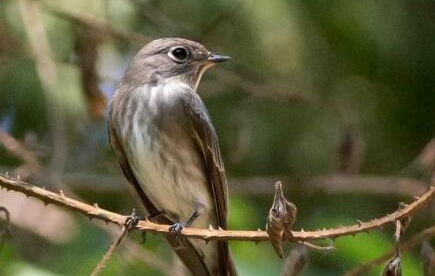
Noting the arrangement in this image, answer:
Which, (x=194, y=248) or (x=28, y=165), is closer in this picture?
(x=28, y=165)

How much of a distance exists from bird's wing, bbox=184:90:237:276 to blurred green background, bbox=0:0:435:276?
0.78ft

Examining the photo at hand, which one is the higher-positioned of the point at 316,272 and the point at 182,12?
the point at 182,12

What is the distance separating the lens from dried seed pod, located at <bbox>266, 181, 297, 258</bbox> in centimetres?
318

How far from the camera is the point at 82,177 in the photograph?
6.41m

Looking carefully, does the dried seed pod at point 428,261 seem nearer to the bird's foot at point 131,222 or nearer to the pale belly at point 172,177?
the bird's foot at point 131,222

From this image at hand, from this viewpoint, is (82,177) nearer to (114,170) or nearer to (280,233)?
(114,170)

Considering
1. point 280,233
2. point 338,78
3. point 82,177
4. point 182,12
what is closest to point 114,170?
point 82,177

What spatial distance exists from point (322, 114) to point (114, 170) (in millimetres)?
1156

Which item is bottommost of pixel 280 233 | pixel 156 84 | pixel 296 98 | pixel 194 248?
pixel 280 233

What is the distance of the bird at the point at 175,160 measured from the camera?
4.94 metres

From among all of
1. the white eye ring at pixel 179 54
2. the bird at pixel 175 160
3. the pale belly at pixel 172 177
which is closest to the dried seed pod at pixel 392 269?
the bird at pixel 175 160

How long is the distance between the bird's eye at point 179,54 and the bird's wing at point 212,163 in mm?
423

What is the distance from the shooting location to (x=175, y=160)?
4.96 m

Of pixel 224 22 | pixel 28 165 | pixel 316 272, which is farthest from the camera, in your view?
pixel 224 22
